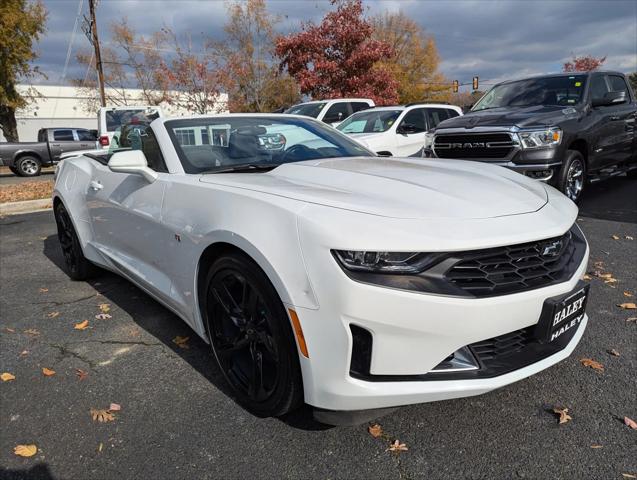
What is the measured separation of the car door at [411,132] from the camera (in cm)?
934

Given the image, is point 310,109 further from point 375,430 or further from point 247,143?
point 375,430

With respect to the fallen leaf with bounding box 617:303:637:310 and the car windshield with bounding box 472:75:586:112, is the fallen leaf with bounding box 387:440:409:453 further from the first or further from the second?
the car windshield with bounding box 472:75:586:112

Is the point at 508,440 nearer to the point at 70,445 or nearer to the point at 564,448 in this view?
the point at 564,448

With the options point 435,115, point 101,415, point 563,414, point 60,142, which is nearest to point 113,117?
point 60,142

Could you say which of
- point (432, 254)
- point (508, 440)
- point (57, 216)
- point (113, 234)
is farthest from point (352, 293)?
point (57, 216)

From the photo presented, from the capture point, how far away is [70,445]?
219cm

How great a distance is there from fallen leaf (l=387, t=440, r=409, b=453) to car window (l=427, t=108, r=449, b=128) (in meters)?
8.58

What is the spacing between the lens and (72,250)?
454 centimetres

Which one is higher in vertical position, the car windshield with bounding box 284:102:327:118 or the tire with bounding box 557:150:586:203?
the car windshield with bounding box 284:102:327:118

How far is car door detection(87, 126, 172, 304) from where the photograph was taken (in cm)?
287

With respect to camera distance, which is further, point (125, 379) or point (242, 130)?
point (242, 130)

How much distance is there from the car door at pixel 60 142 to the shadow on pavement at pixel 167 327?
1326 cm

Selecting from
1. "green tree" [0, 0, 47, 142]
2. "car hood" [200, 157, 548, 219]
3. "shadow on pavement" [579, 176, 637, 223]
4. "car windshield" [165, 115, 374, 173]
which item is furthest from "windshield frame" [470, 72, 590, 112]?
"green tree" [0, 0, 47, 142]

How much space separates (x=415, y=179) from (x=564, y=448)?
4.48 feet
